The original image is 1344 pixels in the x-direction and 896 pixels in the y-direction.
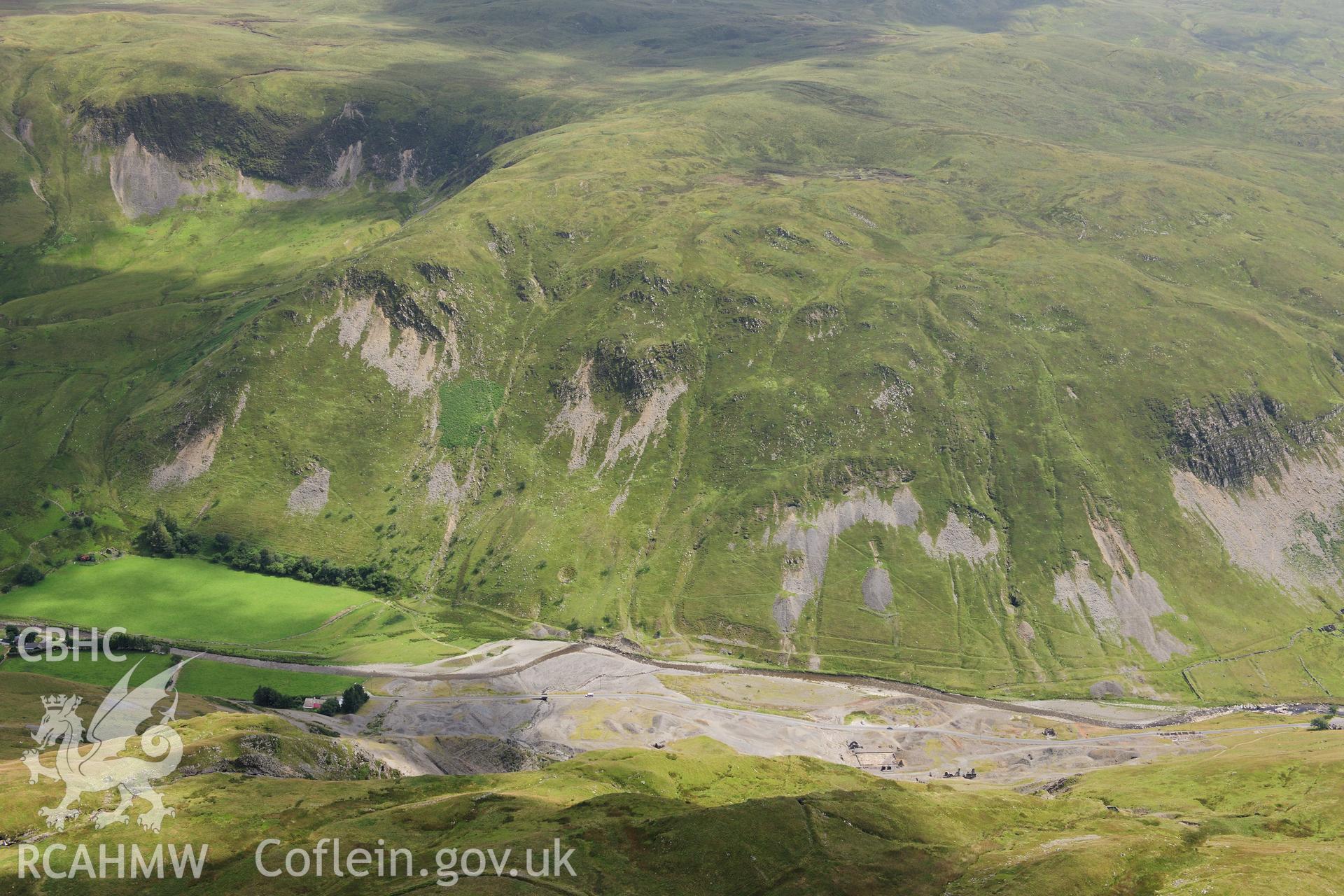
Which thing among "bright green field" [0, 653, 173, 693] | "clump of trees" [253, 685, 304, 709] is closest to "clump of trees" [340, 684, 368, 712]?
"clump of trees" [253, 685, 304, 709]

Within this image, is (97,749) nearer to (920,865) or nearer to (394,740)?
(394,740)

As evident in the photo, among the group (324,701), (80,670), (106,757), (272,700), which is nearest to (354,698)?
(324,701)

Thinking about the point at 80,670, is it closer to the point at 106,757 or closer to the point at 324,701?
the point at 324,701

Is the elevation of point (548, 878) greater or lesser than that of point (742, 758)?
greater

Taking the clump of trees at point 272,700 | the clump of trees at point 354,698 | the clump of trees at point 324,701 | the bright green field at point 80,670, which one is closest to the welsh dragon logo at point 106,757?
the clump of trees at point 272,700

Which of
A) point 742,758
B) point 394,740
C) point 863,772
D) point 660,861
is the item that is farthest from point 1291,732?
point 394,740

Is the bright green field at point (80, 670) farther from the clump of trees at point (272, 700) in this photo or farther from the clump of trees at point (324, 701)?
the clump of trees at point (272, 700)

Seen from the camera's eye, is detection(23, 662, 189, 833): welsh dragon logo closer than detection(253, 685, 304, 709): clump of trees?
Yes

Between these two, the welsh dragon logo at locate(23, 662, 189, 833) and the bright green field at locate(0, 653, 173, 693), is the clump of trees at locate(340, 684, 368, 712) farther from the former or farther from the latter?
the bright green field at locate(0, 653, 173, 693)
